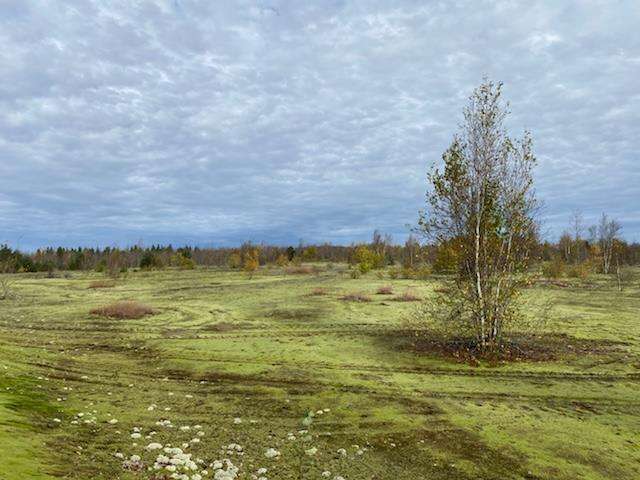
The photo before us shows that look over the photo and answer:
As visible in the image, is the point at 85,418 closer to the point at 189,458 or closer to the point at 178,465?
the point at 189,458

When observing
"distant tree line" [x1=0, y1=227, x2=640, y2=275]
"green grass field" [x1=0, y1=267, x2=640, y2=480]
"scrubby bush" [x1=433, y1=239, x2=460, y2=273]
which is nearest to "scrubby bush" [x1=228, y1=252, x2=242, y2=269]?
"distant tree line" [x1=0, y1=227, x2=640, y2=275]

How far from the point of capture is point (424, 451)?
29.6 ft

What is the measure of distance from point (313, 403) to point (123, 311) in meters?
18.9

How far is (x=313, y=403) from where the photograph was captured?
11867mm

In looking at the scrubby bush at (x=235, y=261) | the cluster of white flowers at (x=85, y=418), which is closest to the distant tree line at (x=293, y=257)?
the scrubby bush at (x=235, y=261)

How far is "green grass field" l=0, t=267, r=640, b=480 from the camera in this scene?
8.21m

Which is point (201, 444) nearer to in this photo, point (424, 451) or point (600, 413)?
point (424, 451)

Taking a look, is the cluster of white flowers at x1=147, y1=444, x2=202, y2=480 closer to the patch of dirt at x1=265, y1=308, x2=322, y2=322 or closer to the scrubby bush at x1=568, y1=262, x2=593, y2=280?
the patch of dirt at x1=265, y1=308, x2=322, y2=322

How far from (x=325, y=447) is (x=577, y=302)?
3099cm

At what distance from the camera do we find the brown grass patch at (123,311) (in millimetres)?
27297

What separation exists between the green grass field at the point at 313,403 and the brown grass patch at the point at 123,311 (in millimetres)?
3431

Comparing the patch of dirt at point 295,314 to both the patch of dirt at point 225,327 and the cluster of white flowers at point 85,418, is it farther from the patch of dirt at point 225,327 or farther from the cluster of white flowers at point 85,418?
the cluster of white flowers at point 85,418

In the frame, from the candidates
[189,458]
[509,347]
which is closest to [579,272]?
[509,347]

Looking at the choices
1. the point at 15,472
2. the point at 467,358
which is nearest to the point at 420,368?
the point at 467,358
